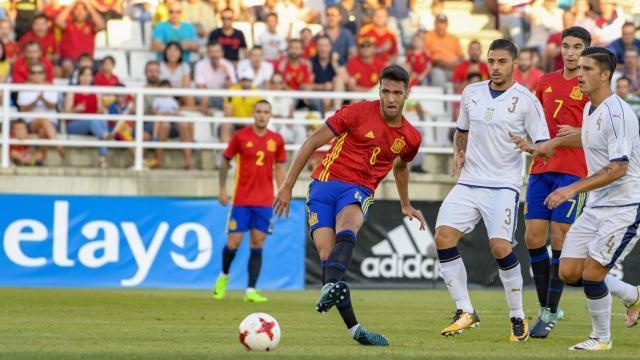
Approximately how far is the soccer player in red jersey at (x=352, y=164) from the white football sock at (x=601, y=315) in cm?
163

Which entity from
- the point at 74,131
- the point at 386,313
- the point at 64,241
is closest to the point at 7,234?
the point at 64,241

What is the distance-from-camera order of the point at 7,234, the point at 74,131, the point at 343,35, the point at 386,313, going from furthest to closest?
the point at 343,35 → the point at 74,131 → the point at 7,234 → the point at 386,313

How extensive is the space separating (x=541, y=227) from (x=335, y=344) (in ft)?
8.91

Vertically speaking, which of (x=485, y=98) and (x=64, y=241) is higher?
(x=485, y=98)

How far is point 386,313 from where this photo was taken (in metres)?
14.3

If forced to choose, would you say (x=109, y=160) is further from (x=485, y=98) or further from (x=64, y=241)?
(x=485, y=98)

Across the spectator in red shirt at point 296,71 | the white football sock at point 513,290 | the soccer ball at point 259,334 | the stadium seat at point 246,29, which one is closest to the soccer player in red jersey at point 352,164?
the soccer ball at point 259,334

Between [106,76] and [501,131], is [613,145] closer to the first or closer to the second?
[501,131]

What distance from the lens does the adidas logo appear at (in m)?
19.6

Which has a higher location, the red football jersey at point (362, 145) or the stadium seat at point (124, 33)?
the stadium seat at point (124, 33)

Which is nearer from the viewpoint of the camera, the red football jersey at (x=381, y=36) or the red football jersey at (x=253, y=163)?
the red football jersey at (x=253, y=163)

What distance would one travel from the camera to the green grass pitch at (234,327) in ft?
30.6

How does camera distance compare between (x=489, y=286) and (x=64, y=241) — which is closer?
(x=64, y=241)

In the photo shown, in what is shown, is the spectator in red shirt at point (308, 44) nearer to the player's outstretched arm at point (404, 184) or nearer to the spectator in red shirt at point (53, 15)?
the spectator in red shirt at point (53, 15)
